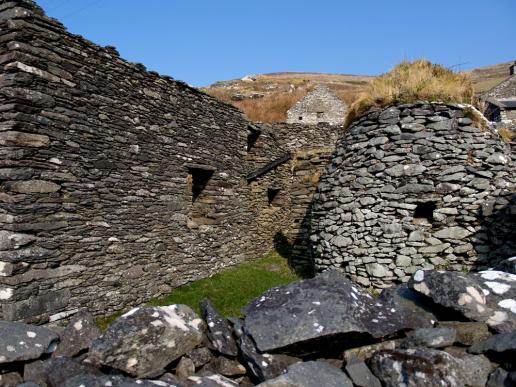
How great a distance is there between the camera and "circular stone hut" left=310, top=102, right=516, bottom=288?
7707mm

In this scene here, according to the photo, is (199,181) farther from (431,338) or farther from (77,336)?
(431,338)

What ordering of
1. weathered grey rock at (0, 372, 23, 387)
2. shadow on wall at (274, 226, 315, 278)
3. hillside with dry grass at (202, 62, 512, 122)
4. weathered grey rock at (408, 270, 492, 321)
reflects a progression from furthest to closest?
hillside with dry grass at (202, 62, 512, 122), shadow on wall at (274, 226, 315, 278), weathered grey rock at (408, 270, 492, 321), weathered grey rock at (0, 372, 23, 387)

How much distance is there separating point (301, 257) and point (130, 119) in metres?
6.40

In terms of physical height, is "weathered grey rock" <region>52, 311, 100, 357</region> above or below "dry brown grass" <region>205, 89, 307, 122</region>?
below

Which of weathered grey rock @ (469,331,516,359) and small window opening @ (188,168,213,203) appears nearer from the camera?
weathered grey rock @ (469,331,516,359)

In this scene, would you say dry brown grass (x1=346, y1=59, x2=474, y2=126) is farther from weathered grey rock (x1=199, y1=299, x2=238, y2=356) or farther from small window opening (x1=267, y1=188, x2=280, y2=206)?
weathered grey rock (x1=199, y1=299, x2=238, y2=356)

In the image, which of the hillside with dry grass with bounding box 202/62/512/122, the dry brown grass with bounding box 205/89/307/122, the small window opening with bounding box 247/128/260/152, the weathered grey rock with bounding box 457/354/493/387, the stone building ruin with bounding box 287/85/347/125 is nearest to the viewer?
the weathered grey rock with bounding box 457/354/493/387

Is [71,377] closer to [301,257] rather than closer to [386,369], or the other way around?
[386,369]

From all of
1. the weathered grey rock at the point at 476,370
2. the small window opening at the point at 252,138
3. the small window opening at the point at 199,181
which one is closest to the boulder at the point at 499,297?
the weathered grey rock at the point at 476,370

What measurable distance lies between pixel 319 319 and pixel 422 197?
5.71 m

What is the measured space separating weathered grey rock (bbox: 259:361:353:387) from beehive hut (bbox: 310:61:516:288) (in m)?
5.59

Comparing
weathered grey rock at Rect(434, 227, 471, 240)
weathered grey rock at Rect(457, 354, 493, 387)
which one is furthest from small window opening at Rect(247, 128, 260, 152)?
weathered grey rock at Rect(457, 354, 493, 387)

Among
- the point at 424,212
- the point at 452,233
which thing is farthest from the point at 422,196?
the point at 452,233

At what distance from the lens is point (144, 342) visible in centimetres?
291
